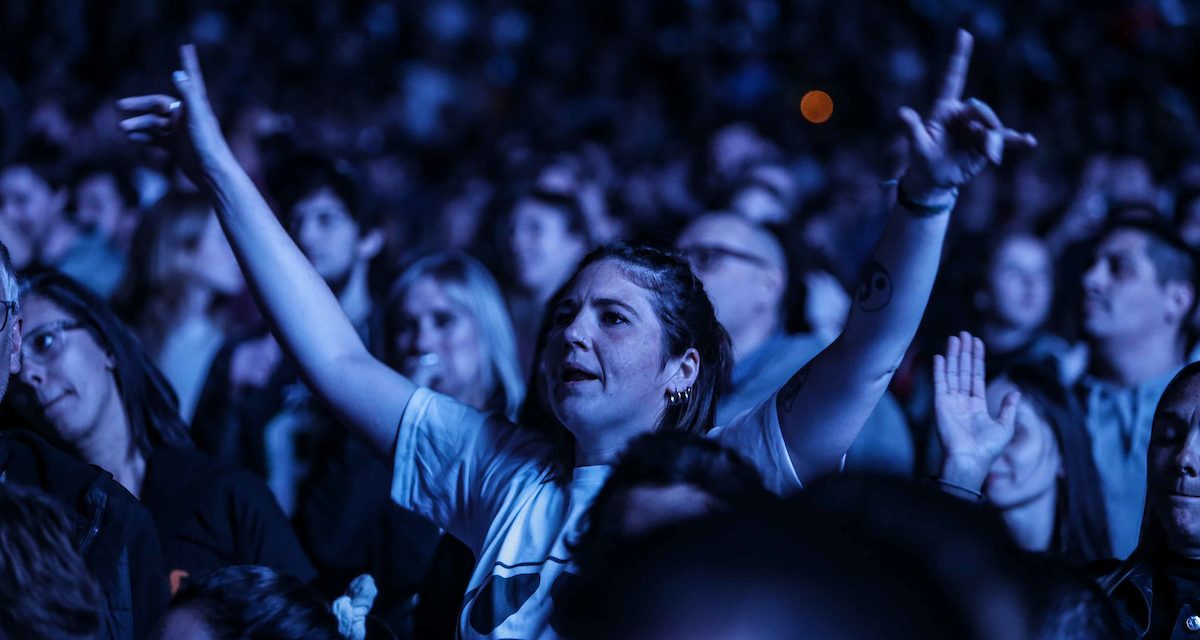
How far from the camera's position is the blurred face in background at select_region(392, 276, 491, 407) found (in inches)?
163

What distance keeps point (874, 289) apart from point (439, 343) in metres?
2.17

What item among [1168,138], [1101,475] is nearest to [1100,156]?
[1168,138]

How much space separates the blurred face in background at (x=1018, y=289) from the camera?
5.22 m

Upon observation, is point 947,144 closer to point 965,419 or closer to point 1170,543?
point 965,419

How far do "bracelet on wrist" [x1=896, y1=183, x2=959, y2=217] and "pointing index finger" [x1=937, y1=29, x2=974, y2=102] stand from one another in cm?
15

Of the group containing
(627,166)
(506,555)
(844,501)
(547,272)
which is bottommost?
(506,555)

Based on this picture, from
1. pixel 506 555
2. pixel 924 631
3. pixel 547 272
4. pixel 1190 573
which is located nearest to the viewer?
pixel 924 631

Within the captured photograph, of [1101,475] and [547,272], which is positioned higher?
[547,272]

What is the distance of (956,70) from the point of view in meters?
2.29

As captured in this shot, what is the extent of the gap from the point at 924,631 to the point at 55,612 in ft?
4.39

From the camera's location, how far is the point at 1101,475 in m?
3.90

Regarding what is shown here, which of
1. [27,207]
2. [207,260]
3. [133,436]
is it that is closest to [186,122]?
[133,436]

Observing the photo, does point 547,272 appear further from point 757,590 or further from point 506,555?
point 757,590

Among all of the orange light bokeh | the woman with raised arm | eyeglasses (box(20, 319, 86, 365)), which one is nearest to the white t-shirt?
the woman with raised arm
